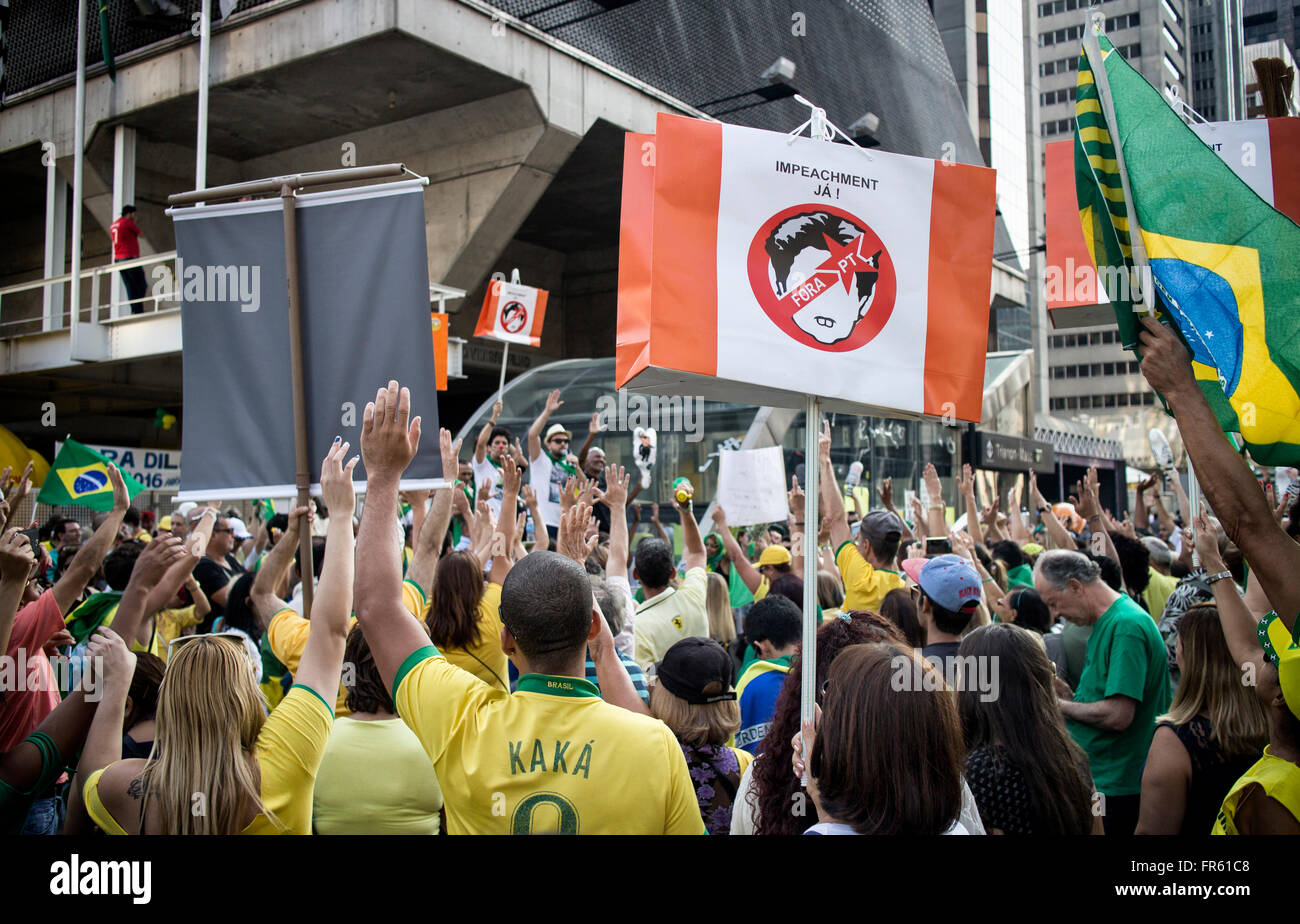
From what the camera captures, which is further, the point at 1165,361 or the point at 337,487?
the point at 337,487

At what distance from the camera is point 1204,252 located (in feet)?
9.13

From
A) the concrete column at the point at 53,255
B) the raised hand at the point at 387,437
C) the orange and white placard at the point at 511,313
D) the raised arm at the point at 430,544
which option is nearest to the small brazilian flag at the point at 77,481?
the orange and white placard at the point at 511,313

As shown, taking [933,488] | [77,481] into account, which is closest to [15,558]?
[933,488]

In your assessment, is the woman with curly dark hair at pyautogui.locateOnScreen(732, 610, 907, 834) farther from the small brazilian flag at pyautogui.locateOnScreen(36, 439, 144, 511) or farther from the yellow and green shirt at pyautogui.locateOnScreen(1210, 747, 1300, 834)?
the small brazilian flag at pyautogui.locateOnScreen(36, 439, 144, 511)

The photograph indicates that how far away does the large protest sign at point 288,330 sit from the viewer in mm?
3445

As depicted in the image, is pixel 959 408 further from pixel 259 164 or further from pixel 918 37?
pixel 918 37

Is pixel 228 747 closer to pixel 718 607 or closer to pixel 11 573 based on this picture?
pixel 11 573

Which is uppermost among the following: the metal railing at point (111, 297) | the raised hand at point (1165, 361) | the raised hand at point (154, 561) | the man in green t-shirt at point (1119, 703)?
the metal railing at point (111, 297)

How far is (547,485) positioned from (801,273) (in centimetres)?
620

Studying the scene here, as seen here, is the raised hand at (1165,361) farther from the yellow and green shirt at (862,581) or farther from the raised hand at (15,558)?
the raised hand at (15,558)

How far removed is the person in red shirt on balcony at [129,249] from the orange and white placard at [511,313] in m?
6.46

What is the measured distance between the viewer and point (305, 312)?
11.5 feet

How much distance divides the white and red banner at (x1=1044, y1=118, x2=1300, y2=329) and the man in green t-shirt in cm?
134

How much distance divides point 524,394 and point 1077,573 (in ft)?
48.7
